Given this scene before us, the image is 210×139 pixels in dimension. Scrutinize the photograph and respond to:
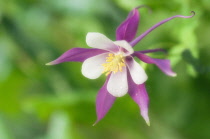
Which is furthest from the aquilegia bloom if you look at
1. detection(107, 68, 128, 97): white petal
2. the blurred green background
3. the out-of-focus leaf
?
the out-of-focus leaf

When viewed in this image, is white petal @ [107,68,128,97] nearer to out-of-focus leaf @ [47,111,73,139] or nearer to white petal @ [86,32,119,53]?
white petal @ [86,32,119,53]

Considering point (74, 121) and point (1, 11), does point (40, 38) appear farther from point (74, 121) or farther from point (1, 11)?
point (74, 121)

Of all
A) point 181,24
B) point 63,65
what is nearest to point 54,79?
point 63,65

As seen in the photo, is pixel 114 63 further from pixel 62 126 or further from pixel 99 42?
pixel 62 126

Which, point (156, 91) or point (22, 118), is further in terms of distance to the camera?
point (22, 118)

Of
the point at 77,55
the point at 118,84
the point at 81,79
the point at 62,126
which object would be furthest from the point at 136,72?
the point at 81,79

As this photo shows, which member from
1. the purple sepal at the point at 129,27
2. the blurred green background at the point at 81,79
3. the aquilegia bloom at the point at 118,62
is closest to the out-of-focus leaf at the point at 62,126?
the blurred green background at the point at 81,79

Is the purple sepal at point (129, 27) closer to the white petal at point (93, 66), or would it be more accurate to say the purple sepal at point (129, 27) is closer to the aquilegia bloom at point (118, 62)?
the aquilegia bloom at point (118, 62)
